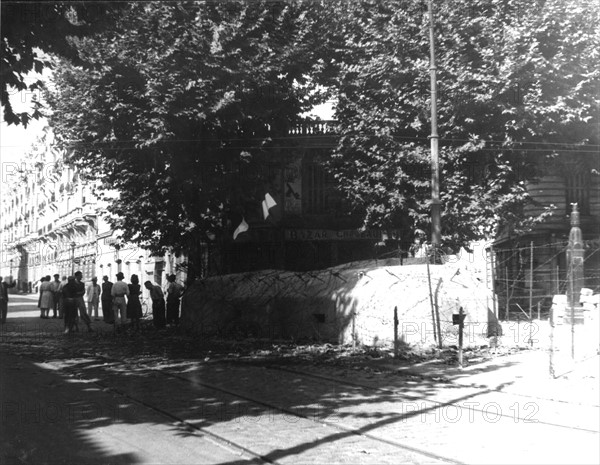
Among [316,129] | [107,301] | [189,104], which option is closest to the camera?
[189,104]

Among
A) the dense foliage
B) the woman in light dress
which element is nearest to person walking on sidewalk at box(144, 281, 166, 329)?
the woman in light dress

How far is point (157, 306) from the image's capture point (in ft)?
74.6

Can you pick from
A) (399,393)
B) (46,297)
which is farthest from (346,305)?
(46,297)

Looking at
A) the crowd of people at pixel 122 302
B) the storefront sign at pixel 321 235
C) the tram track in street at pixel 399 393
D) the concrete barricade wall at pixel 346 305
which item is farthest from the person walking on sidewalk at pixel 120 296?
the storefront sign at pixel 321 235

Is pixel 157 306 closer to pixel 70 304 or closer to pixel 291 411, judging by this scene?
pixel 70 304

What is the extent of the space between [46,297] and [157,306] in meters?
7.42

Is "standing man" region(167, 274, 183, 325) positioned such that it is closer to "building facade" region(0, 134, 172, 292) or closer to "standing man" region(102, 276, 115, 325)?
"standing man" region(102, 276, 115, 325)

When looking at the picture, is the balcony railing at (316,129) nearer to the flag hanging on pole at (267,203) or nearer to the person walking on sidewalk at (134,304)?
the flag hanging on pole at (267,203)

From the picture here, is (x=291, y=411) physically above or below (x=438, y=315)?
below

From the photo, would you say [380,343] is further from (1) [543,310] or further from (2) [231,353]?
(1) [543,310]

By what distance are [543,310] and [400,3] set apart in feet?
36.3

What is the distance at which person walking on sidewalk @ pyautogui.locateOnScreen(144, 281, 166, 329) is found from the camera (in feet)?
74.7

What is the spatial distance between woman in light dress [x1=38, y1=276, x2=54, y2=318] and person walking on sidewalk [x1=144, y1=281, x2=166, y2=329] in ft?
22.4

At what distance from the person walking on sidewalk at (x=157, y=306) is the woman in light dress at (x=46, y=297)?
22.4ft
